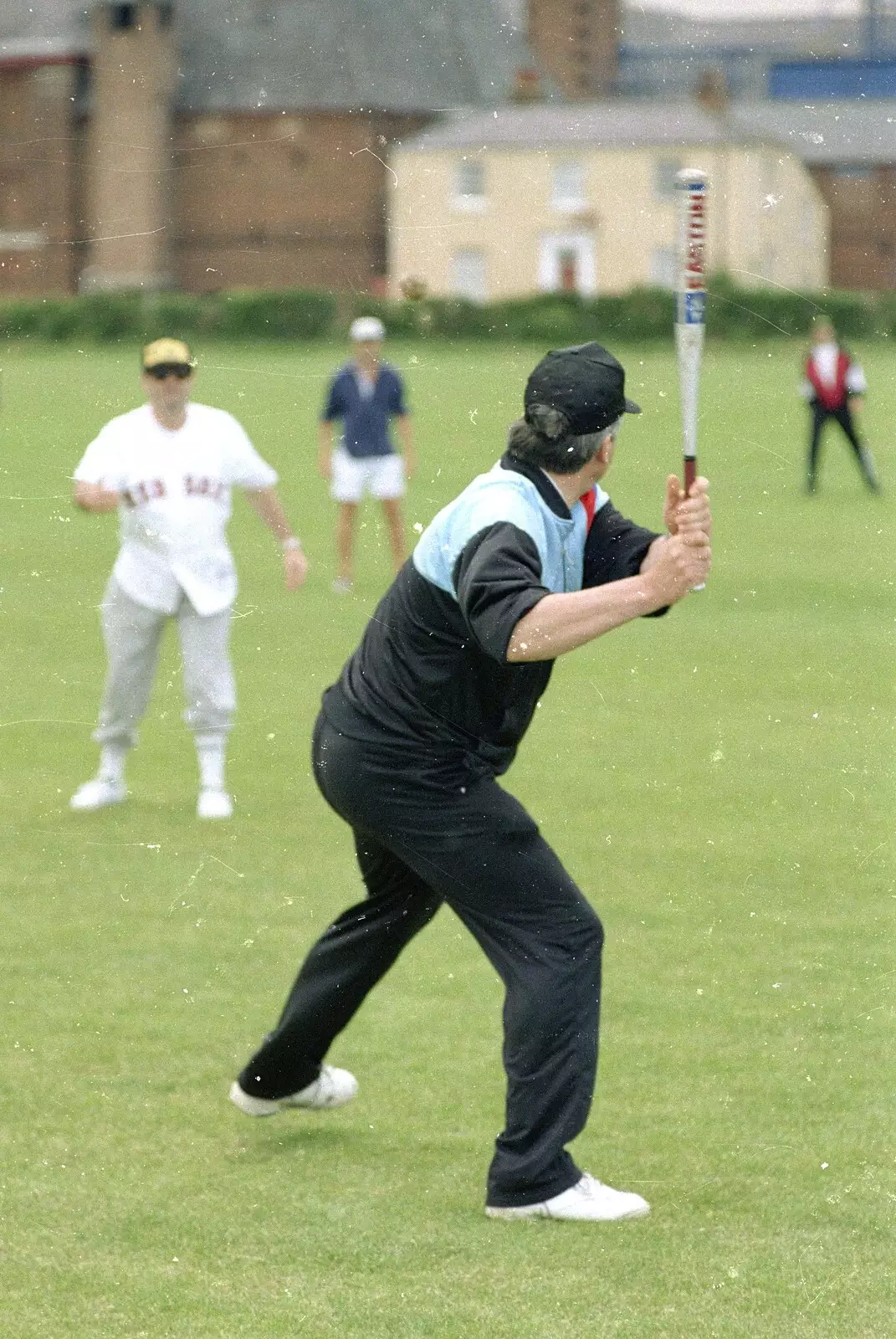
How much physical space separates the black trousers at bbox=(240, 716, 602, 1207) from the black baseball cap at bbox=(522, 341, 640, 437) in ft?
2.94

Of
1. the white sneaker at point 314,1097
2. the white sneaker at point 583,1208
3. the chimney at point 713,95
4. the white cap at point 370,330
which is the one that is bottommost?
the white sneaker at point 314,1097

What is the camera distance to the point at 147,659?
889cm

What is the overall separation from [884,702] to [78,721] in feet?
16.2

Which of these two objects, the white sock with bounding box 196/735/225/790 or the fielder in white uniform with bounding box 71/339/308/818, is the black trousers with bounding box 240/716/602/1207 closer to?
the fielder in white uniform with bounding box 71/339/308/818

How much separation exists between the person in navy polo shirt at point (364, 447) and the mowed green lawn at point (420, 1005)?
447 centimetres

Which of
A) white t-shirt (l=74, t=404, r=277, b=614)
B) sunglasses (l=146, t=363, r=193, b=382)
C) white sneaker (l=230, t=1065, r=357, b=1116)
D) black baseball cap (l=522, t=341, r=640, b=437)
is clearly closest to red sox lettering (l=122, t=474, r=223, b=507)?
white t-shirt (l=74, t=404, r=277, b=614)

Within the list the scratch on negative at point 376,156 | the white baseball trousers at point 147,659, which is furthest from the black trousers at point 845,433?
the scratch on negative at point 376,156

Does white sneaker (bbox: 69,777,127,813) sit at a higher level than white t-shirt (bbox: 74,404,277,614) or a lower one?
lower

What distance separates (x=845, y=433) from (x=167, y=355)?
16.3 metres

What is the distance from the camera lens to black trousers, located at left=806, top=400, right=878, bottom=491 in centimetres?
Answer: 2327

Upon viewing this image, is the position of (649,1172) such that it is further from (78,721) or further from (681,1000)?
(78,721)

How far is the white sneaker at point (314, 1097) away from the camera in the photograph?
5.37 metres

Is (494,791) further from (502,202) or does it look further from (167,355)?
(502,202)

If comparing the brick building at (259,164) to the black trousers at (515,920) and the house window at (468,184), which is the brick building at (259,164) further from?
the black trousers at (515,920)
